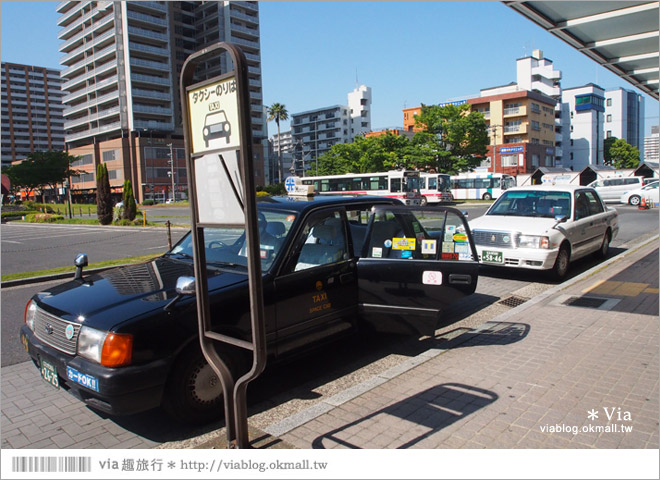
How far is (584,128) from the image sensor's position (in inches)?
3780

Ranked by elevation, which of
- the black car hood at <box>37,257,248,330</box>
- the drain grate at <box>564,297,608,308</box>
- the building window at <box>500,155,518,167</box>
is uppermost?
the building window at <box>500,155,518,167</box>

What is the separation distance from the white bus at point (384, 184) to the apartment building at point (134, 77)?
1371 inches

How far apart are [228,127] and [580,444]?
3.03 metres

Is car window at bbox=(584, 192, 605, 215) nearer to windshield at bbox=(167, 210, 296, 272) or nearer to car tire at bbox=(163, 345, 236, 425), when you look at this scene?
windshield at bbox=(167, 210, 296, 272)

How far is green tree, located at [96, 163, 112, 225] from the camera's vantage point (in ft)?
97.3

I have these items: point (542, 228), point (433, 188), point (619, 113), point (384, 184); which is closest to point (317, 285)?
point (542, 228)

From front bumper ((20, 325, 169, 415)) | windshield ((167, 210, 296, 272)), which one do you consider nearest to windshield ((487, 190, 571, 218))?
windshield ((167, 210, 296, 272))

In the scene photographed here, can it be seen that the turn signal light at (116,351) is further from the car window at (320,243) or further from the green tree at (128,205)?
the green tree at (128,205)

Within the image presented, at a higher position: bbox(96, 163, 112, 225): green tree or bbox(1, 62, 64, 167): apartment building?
bbox(1, 62, 64, 167): apartment building

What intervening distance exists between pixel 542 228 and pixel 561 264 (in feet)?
2.68

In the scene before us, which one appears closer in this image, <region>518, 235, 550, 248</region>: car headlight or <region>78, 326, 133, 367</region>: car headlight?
<region>78, 326, 133, 367</region>: car headlight

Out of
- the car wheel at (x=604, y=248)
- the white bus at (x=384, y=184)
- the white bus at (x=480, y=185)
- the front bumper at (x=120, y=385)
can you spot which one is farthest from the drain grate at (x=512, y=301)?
the white bus at (x=480, y=185)

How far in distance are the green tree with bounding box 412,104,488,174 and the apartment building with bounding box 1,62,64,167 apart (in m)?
109

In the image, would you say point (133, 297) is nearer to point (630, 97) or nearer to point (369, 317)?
point (369, 317)
